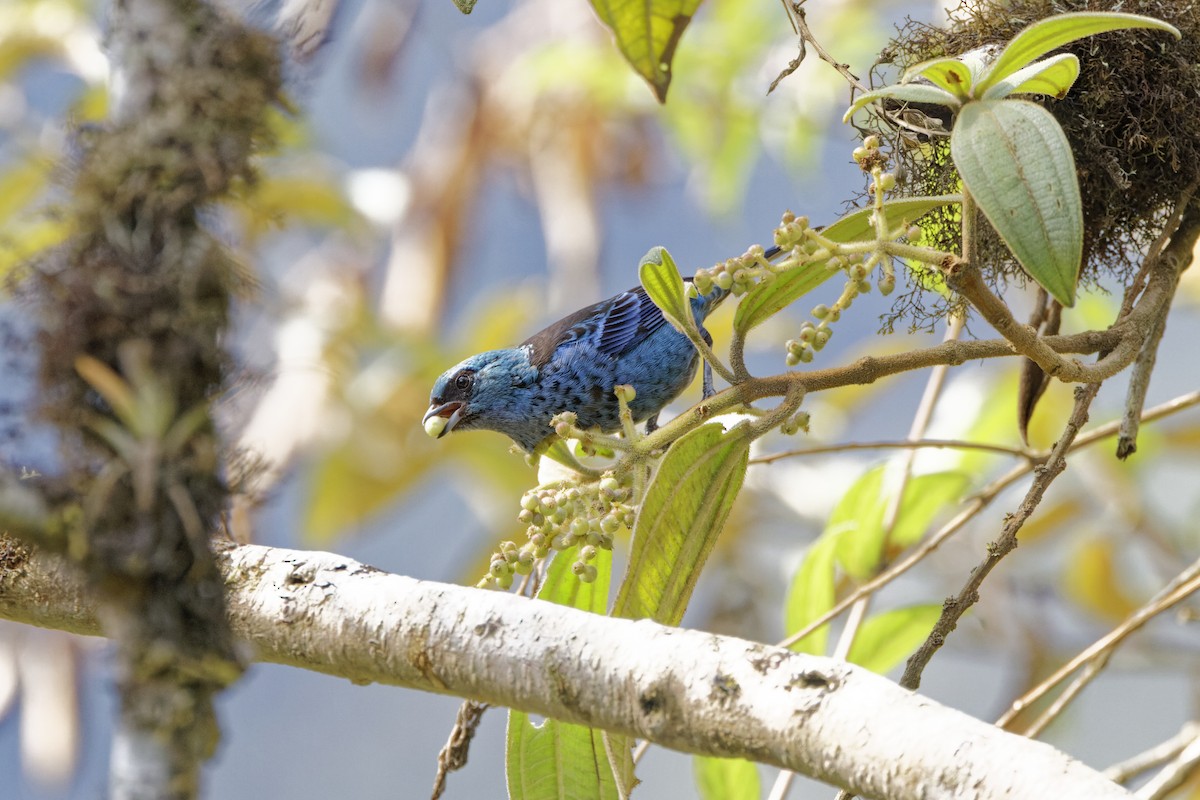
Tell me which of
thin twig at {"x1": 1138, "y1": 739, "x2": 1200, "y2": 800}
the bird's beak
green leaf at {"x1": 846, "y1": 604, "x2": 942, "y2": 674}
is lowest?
thin twig at {"x1": 1138, "y1": 739, "x2": 1200, "y2": 800}

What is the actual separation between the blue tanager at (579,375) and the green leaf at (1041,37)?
1110 mm

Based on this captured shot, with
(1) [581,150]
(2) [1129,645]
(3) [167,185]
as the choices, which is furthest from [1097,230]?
(1) [581,150]

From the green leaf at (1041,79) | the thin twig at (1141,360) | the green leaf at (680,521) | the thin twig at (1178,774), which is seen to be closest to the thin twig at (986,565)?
the thin twig at (1141,360)

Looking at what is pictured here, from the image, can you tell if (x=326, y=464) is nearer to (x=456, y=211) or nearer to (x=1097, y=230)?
(x=456, y=211)

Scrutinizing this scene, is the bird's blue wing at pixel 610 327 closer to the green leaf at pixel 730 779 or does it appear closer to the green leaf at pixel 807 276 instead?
the green leaf at pixel 730 779

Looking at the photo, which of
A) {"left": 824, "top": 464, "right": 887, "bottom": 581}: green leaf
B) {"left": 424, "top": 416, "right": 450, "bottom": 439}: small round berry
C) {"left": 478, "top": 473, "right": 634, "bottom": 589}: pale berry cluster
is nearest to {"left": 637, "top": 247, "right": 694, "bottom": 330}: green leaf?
{"left": 478, "top": 473, "right": 634, "bottom": 589}: pale berry cluster

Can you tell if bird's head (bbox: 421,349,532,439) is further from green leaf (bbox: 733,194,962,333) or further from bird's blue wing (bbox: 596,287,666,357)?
green leaf (bbox: 733,194,962,333)

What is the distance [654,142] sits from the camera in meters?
5.83

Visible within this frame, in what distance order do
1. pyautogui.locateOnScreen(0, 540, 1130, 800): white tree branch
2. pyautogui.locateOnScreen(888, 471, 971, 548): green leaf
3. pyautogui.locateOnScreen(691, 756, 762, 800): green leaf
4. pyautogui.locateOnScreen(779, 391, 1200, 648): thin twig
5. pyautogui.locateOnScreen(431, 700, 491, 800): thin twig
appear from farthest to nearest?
pyautogui.locateOnScreen(888, 471, 971, 548): green leaf, pyautogui.locateOnScreen(691, 756, 762, 800): green leaf, pyautogui.locateOnScreen(779, 391, 1200, 648): thin twig, pyautogui.locateOnScreen(431, 700, 491, 800): thin twig, pyautogui.locateOnScreen(0, 540, 1130, 800): white tree branch

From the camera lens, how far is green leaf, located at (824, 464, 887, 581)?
7.02 ft

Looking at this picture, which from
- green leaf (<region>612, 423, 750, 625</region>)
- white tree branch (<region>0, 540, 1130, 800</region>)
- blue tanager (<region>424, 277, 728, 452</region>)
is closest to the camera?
white tree branch (<region>0, 540, 1130, 800</region>)

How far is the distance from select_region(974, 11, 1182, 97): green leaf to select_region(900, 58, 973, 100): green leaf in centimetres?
1

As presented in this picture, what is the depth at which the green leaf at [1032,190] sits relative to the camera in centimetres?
113

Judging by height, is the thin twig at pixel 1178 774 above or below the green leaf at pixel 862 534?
below
